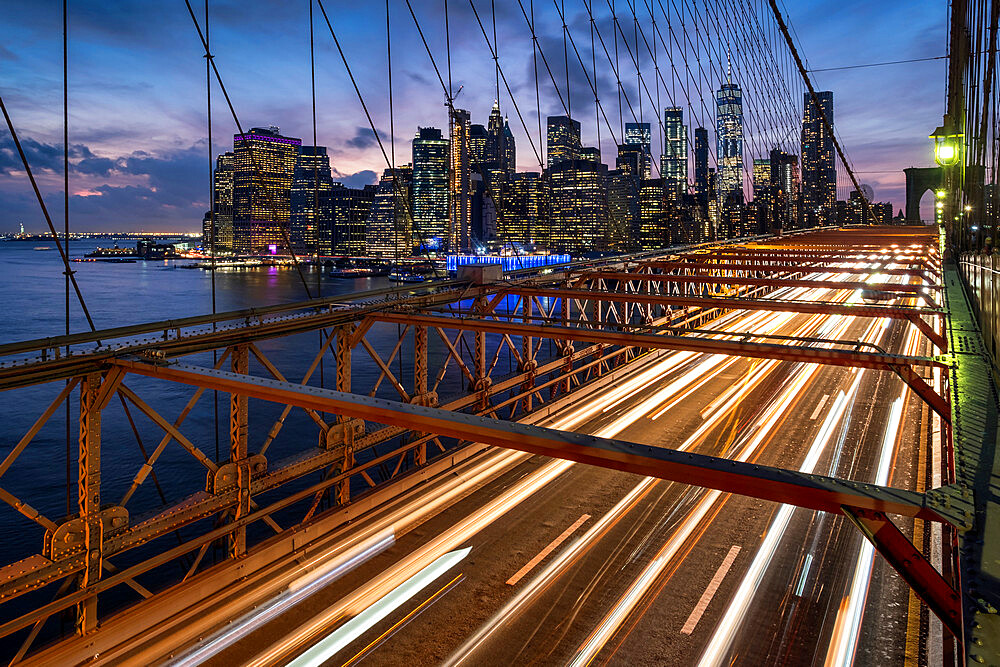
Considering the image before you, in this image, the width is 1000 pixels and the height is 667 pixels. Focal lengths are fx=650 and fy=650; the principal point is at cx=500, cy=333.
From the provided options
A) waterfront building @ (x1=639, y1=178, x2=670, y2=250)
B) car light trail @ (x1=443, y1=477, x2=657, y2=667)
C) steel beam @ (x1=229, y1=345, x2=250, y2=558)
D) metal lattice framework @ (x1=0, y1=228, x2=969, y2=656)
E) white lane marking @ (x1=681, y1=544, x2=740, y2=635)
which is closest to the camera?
metal lattice framework @ (x1=0, y1=228, x2=969, y2=656)

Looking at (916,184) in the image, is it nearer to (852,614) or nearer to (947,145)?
(947,145)

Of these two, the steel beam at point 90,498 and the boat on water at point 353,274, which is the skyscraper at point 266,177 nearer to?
the steel beam at point 90,498

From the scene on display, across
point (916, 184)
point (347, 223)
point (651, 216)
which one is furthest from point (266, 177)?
point (651, 216)

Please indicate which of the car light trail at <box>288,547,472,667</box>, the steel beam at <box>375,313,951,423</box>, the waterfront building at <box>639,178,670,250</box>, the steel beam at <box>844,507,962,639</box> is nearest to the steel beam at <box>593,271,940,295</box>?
the steel beam at <box>375,313,951,423</box>

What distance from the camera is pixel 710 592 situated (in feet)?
32.2

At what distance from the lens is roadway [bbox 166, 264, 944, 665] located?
27.8 feet

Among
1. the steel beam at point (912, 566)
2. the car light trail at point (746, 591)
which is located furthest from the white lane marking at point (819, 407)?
the steel beam at point (912, 566)

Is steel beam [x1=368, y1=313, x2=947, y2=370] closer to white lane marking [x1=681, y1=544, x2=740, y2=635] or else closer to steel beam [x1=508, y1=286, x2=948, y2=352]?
steel beam [x1=508, y1=286, x2=948, y2=352]

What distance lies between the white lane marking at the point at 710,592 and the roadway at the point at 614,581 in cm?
3

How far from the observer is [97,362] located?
348 inches

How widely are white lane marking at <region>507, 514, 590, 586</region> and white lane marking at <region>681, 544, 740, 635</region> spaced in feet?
8.50

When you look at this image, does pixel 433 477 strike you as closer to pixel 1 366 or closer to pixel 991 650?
pixel 1 366

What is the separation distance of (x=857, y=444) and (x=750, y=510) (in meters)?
6.77

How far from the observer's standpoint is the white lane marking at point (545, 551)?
404 inches
